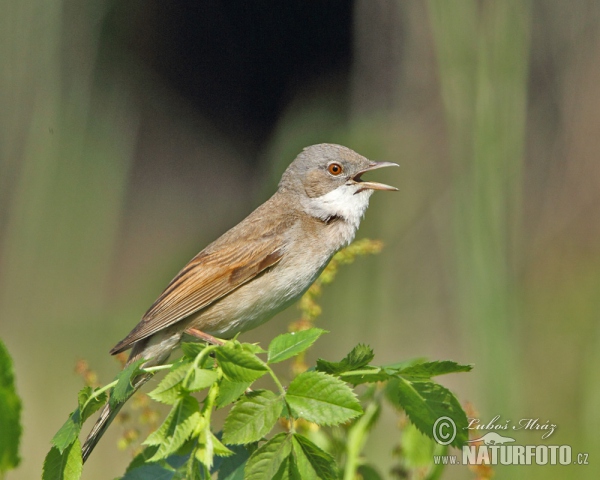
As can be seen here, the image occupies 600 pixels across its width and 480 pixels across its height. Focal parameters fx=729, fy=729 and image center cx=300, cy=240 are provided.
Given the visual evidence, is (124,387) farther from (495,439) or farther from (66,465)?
(495,439)

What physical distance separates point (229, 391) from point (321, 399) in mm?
188

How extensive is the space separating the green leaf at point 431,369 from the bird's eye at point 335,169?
6.62ft

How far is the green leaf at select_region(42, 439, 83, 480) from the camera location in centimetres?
157

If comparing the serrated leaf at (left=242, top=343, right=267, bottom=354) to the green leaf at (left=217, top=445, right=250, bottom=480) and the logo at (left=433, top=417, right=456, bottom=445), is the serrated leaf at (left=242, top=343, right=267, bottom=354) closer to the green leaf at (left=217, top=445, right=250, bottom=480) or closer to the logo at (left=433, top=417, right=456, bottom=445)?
the green leaf at (left=217, top=445, right=250, bottom=480)

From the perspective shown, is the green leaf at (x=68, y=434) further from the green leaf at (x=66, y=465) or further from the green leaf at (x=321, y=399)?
the green leaf at (x=321, y=399)

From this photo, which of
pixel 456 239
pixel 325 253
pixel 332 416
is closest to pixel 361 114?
pixel 325 253

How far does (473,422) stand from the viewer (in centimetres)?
190

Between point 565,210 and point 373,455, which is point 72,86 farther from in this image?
point 565,210

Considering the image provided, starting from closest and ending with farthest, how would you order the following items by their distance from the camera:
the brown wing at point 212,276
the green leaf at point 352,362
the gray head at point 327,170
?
the green leaf at point 352,362, the brown wing at point 212,276, the gray head at point 327,170

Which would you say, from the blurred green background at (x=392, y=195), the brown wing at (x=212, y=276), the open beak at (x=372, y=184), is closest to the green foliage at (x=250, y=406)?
Answer: the blurred green background at (x=392, y=195)

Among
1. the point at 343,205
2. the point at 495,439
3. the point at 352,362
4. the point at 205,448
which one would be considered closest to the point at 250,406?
the point at 205,448

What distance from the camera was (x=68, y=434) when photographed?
1.57 metres

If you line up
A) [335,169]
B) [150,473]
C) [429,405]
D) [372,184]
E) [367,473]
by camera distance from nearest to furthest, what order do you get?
[429,405] < [150,473] < [367,473] < [372,184] < [335,169]

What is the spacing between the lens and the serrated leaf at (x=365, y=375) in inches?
64.0
